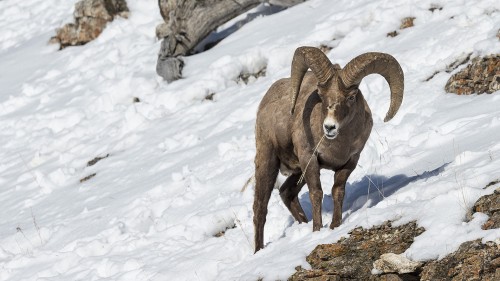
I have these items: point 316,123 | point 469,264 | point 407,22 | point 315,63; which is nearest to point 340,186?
point 316,123

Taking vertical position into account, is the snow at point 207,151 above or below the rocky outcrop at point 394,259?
below

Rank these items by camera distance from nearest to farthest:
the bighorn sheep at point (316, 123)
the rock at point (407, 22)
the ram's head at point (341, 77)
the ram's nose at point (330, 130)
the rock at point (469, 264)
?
the rock at point (469, 264) < the ram's nose at point (330, 130) < the ram's head at point (341, 77) < the bighorn sheep at point (316, 123) < the rock at point (407, 22)

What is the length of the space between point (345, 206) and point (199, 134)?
19.9ft

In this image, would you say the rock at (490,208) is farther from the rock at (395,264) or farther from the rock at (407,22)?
the rock at (407,22)

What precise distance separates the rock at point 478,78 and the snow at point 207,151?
187 millimetres

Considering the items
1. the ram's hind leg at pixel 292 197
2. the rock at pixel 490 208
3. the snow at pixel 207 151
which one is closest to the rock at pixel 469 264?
the snow at pixel 207 151

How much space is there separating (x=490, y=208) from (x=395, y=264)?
0.92 meters

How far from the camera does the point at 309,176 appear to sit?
8641 mm

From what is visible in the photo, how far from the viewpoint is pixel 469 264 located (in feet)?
20.4

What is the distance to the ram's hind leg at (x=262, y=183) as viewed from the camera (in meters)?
9.35

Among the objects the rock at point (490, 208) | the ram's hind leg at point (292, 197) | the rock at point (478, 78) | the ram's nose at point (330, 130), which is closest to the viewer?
the rock at point (490, 208)

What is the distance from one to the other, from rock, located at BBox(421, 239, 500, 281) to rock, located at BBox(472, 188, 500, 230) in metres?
0.23

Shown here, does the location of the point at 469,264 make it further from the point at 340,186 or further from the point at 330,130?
the point at 340,186

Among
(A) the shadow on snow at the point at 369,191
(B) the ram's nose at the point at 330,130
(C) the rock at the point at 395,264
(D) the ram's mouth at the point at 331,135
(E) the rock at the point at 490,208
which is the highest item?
(B) the ram's nose at the point at 330,130
